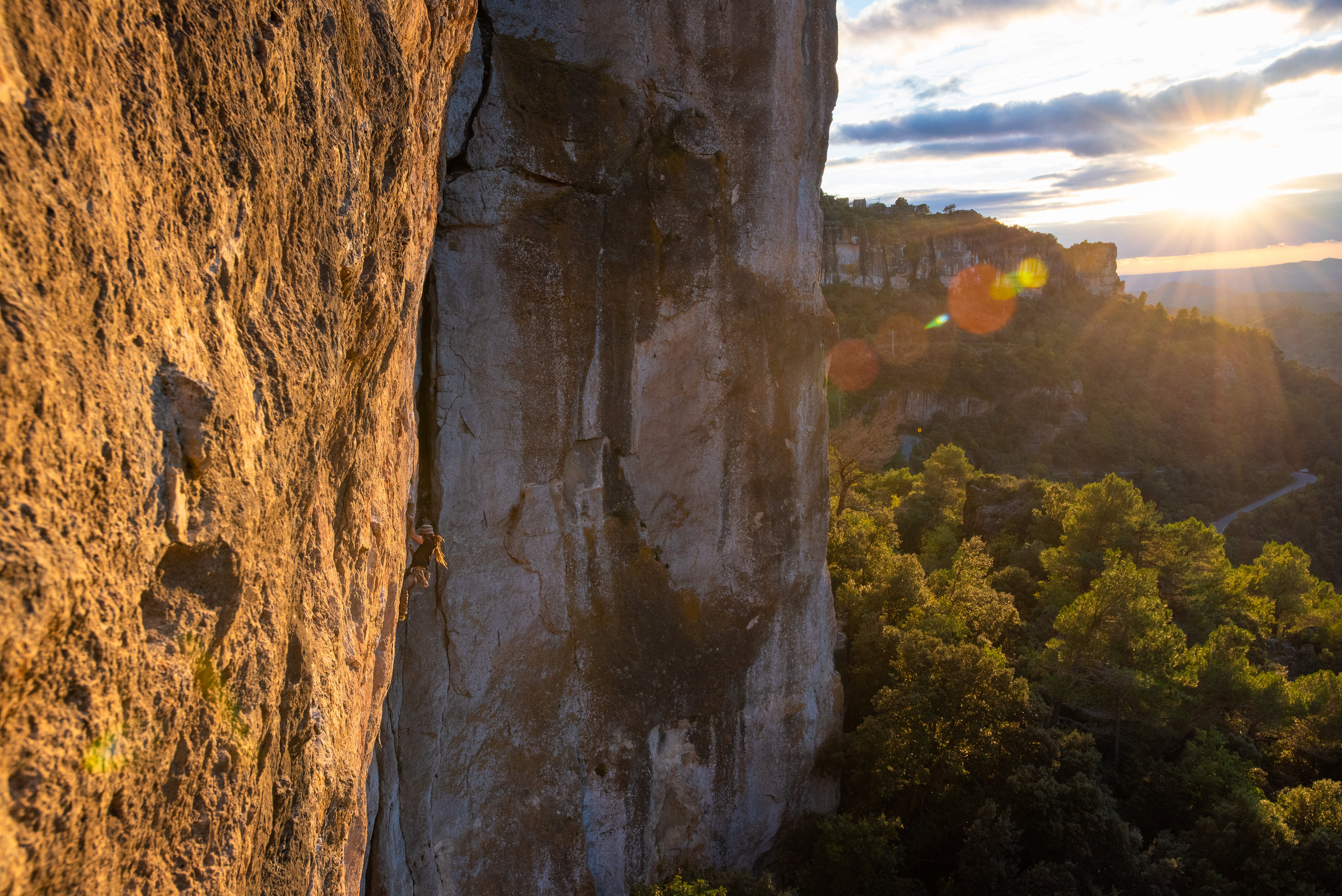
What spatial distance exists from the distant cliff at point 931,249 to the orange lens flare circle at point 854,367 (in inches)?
285

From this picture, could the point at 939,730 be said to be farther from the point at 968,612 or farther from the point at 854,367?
the point at 854,367

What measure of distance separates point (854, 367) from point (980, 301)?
60.3 ft

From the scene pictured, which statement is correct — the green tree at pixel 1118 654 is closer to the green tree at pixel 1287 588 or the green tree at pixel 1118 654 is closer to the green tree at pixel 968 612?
the green tree at pixel 968 612

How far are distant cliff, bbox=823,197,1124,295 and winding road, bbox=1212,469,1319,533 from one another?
83.5 feet

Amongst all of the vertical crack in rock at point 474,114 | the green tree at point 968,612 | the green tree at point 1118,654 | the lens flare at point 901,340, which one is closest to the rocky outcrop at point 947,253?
the lens flare at point 901,340

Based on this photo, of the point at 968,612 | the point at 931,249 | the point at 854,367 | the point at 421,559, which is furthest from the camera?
the point at 931,249

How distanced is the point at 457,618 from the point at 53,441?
5.90 metres

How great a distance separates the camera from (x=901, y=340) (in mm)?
52406

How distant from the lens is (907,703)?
10.3m

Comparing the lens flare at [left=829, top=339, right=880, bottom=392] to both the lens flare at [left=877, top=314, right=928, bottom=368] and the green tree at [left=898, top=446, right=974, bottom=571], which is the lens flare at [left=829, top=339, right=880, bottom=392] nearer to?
the lens flare at [left=877, top=314, right=928, bottom=368]

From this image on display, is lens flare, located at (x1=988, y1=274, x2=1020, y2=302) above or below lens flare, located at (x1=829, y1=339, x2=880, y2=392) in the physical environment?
above

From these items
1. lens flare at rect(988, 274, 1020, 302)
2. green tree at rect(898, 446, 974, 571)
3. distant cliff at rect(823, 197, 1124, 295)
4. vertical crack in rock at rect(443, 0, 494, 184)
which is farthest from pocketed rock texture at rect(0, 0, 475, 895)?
lens flare at rect(988, 274, 1020, 302)

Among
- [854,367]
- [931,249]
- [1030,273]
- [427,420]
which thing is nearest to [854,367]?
[854,367]

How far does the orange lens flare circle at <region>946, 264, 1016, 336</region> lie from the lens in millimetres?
58781
